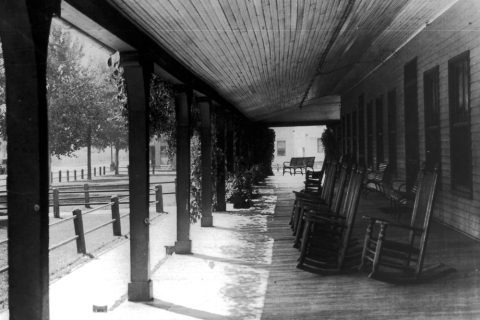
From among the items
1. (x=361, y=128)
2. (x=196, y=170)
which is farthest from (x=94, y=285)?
(x=361, y=128)

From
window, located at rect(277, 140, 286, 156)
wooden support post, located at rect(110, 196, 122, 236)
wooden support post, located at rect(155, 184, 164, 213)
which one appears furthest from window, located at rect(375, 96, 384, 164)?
window, located at rect(277, 140, 286, 156)

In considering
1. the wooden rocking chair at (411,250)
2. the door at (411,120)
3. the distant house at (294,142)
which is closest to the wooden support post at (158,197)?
the door at (411,120)

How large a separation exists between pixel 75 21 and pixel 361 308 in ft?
9.81

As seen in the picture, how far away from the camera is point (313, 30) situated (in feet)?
17.9

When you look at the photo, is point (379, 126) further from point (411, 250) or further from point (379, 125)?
point (411, 250)

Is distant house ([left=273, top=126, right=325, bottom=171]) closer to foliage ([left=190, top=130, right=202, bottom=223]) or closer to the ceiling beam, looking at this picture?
foliage ([left=190, top=130, right=202, bottom=223])

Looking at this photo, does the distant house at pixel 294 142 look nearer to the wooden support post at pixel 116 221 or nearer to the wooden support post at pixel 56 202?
the wooden support post at pixel 56 202

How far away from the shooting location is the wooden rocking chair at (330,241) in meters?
5.40

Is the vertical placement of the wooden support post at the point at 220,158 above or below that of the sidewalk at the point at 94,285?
above

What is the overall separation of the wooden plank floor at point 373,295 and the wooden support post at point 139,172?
3.89ft

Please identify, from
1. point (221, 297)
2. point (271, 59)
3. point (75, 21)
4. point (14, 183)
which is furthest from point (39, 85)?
point (271, 59)

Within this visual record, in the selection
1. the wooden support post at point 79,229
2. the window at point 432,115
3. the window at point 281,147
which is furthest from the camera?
the window at point 281,147

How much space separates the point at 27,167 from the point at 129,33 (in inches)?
74.6

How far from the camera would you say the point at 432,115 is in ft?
28.2
